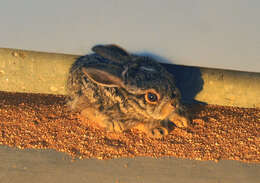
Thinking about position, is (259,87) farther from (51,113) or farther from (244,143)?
(51,113)

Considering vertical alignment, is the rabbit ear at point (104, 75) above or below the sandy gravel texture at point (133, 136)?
above

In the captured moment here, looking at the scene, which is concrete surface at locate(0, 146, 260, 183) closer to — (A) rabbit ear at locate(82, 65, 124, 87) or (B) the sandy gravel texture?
(B) the sandy gravel texture

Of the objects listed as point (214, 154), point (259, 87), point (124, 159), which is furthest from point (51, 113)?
point (259, 87)

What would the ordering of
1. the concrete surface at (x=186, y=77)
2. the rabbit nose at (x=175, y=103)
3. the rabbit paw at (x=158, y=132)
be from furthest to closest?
the concrete surface at (x=186, y=77) < the rabbit paw at (x=158, y=132) < the rabbit nose at (x=175, y=103)

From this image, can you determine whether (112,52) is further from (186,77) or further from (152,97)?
(186,77)

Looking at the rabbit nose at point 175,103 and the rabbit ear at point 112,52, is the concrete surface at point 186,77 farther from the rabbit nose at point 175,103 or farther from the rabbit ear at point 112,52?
the rabbit ear at point 112,52

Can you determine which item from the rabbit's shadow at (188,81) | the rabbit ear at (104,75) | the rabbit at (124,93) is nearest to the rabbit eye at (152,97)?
the rabbit at (124,93)

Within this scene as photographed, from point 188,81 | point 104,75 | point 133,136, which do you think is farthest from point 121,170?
point 188,81
